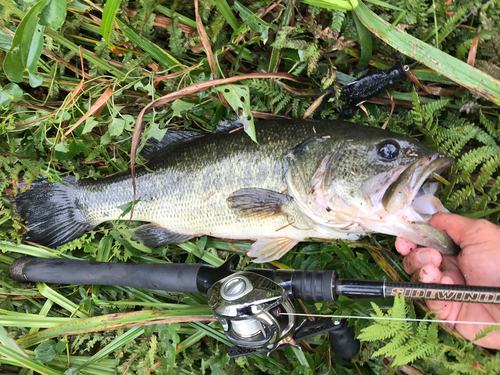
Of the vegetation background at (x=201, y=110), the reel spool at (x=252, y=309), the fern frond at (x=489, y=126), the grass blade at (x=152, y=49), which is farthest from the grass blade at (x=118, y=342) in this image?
the fern frond at (x=489, y=126)

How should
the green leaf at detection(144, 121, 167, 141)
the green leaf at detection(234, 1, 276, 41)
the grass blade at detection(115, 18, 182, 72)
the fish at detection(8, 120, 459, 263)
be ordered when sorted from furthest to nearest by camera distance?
the grass blade at detection(115, 18, 182, 72), the green leaf at detection(234, 1, 276, 41), the green leaf at detection(144, 121, 167, 141), the fish at detection(8, 120, 459, 263)

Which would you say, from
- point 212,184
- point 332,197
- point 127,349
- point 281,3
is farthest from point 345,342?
point 281,3

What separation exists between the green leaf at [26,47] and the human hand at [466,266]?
2.65 meters

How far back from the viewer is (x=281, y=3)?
7.97ft

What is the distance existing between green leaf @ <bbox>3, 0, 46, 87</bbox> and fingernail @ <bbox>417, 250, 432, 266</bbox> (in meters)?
2.63

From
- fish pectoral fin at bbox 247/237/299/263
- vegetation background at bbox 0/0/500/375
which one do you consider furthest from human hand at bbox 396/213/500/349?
fish pectoral fin at bbox 247/237/299/263

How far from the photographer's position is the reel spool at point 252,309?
173cm

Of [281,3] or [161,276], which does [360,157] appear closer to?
[281,3]

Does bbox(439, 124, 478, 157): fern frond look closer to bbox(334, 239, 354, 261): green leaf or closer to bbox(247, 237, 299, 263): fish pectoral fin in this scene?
bbox(334, 239, 354, 261): green leaf

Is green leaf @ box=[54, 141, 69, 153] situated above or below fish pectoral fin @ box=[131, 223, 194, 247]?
above

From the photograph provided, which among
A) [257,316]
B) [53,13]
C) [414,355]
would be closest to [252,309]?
[257,316]

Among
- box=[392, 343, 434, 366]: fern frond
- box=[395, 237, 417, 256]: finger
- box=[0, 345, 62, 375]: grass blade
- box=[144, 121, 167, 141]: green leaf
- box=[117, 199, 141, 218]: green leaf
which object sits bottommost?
box=[0, 345, 62, 375]: grass blade

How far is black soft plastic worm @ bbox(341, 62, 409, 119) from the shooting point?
7.44 feet

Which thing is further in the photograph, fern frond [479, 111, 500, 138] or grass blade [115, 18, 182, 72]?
grass blade [115, 18, 182, 72]
